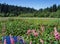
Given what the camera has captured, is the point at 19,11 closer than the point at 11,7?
No

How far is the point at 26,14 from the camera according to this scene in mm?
21984

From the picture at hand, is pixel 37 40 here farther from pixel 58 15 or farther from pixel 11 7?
pixel 58 15

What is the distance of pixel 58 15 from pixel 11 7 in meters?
6.73

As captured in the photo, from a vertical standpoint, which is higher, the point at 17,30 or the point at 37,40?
the point at 37,40

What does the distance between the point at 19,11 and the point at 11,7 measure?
1747 millimetres

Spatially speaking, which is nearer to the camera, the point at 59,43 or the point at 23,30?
the point at 59,43

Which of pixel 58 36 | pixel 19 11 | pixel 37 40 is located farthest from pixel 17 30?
pixel 19 11

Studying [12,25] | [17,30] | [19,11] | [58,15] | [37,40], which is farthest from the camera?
[58,15]

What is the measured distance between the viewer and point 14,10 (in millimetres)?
20641

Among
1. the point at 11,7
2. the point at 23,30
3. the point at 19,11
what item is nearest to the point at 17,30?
the point at 23,30

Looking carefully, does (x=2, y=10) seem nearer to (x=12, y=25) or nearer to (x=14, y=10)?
(x=14, y=10)

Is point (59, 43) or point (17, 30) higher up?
point (59, 43)

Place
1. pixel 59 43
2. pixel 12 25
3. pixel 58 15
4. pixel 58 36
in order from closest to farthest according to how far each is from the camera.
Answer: pixel 58 36
pixel 59 43
pixel 12 25
pixel 58 15

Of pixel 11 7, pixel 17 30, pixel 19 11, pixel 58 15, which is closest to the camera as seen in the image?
pixel 17 30
